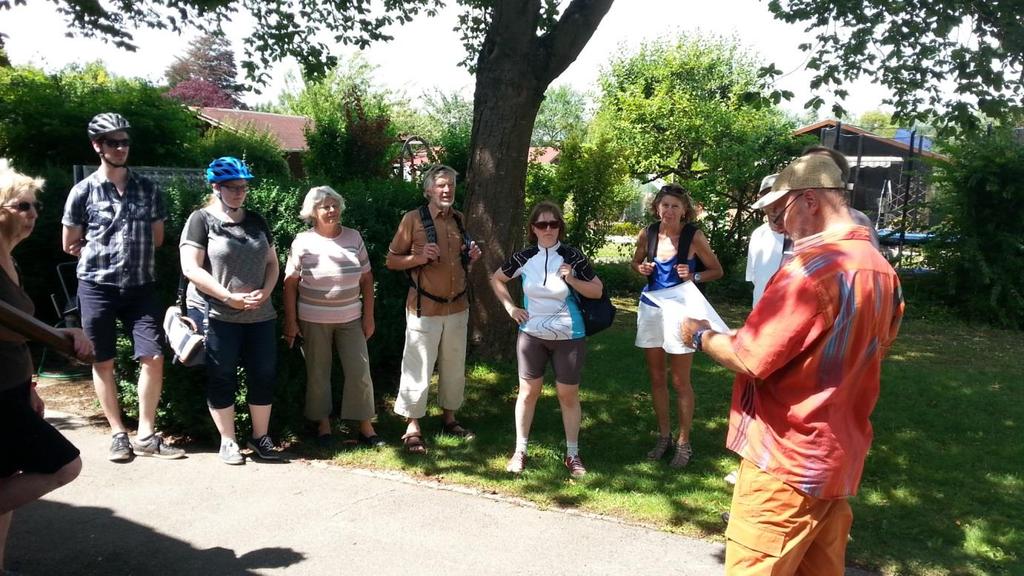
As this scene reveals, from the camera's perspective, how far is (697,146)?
18.9m

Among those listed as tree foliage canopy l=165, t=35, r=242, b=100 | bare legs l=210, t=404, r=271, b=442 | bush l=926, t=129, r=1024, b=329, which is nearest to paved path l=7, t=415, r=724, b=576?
bare legs l=210, t=404, r=271, b=442

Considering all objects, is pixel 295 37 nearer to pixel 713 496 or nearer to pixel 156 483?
pixel 156 483

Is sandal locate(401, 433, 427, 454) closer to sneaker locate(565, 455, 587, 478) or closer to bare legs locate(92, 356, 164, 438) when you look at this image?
sneaker locate(565, 455, 587, 478)

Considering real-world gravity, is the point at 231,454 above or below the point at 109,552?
above

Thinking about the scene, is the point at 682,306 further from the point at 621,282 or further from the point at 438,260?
the point at 621,282

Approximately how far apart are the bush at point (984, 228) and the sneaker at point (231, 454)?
35.7 feet

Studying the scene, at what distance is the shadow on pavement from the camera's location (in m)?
3.72

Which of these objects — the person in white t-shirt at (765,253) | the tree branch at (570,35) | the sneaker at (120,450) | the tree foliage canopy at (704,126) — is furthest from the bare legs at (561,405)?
the tree foliage canopy at (704,126)

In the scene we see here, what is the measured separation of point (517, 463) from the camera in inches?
201

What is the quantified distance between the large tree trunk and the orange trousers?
456 cm

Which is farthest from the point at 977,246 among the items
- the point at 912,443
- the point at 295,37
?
the point at 295,37

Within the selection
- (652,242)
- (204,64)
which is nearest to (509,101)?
(652,242)

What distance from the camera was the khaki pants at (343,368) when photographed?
5.34 m

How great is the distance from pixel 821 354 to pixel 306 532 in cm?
289
